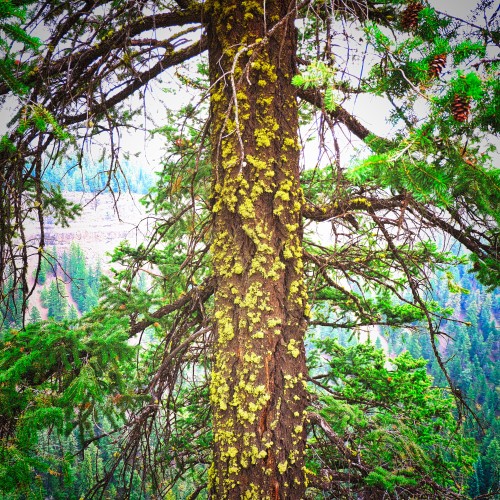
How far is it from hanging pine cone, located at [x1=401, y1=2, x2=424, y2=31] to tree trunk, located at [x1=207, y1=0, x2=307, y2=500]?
693 millimetres

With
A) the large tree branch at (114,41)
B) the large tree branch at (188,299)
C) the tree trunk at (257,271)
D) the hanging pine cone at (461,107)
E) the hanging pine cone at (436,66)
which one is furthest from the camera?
the large tree branch at (188,299)

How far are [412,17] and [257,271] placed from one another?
1.85 meters

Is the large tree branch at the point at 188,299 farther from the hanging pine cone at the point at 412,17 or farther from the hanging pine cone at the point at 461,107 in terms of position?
the hanging pine cone at the point at 412,17

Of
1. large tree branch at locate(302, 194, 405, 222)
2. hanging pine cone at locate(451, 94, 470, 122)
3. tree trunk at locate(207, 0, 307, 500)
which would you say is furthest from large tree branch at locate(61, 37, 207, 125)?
hanging pine cone at locate(451, 94, 470, 122)

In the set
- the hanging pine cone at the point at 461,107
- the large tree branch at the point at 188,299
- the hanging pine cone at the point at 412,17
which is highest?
the hanging pine cone at the point at 412,17

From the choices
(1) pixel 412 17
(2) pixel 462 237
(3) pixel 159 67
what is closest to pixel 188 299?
(3) pixel 159 67

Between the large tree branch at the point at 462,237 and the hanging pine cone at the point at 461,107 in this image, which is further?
the large tree branch at the point at 462,237

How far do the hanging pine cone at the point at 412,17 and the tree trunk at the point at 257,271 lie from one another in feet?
2.27

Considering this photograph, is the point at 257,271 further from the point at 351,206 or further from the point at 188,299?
the point at 351,206

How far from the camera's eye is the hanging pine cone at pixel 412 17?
2043 mm

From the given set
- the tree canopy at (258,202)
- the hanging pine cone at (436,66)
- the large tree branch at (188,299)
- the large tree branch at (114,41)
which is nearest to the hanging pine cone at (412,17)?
the tree canopy at (258,202)

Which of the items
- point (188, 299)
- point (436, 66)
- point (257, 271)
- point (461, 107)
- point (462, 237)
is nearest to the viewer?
point (461, 107)

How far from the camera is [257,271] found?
1.90 metres

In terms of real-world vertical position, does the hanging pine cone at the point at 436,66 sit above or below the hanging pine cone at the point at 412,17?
below
